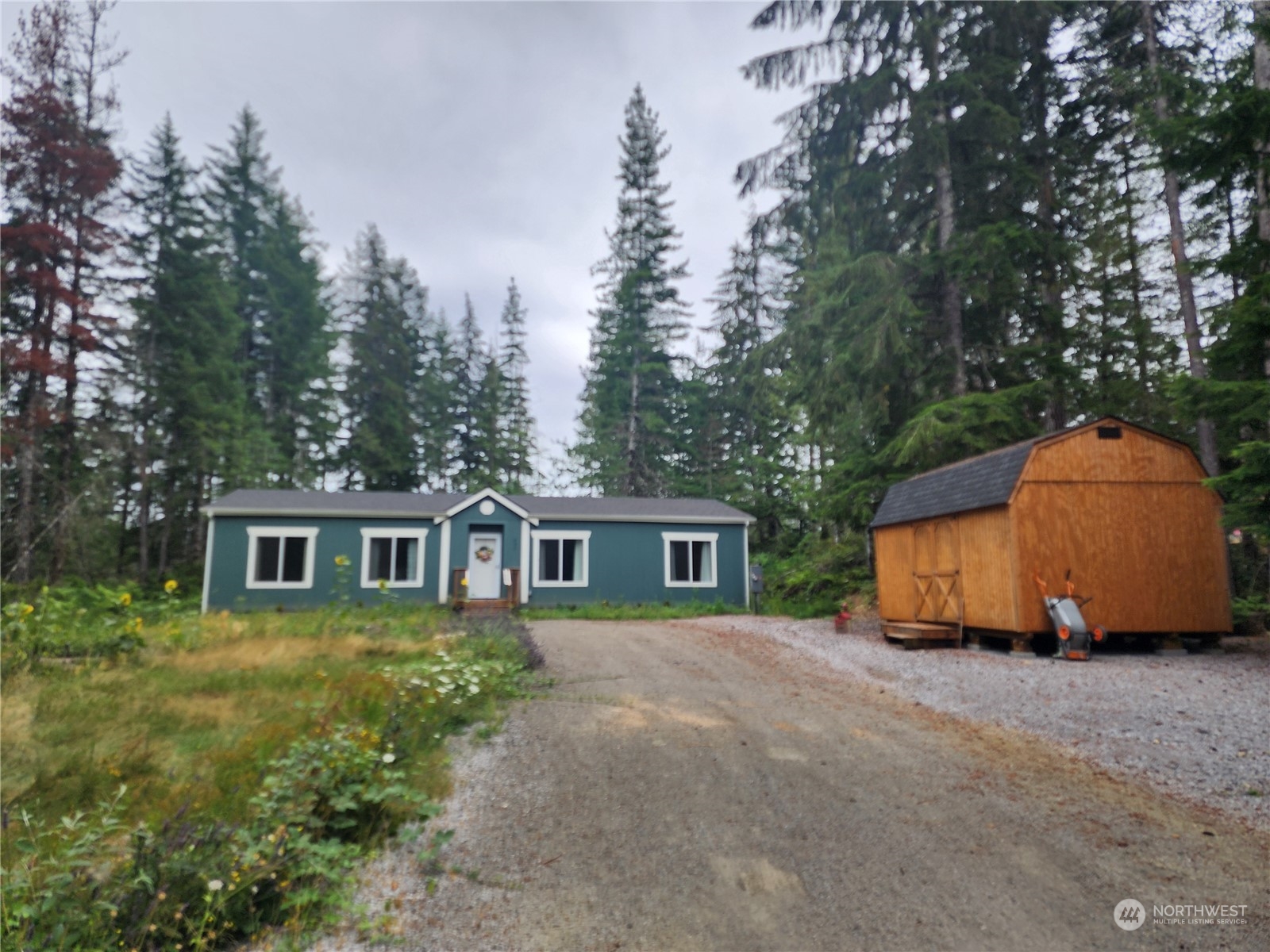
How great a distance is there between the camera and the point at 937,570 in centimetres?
1131

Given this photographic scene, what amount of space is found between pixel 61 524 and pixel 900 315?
18.4 metres

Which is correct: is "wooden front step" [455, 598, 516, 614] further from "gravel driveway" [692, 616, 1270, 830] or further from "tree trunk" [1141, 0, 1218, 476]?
"tree trunk" [1141, 0, 1218, 476]

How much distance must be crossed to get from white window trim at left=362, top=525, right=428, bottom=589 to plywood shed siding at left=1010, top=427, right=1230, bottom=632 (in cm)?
1339

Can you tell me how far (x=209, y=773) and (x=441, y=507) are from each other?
46.9 ft

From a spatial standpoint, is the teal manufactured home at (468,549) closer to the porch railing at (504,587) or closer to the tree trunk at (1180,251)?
the porch railing at (504,587)

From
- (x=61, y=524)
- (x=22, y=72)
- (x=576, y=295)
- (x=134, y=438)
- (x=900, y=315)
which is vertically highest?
(x=576, y=295)

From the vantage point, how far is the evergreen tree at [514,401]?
33.9 meters

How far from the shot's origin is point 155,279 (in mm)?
20516

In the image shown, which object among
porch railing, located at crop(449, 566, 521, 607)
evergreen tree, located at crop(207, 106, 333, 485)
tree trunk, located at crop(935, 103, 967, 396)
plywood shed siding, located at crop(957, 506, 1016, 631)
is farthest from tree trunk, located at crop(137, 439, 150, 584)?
tree trunk, located at crop(935, 103, 967, 396)

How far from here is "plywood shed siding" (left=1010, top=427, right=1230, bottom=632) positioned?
9531mm

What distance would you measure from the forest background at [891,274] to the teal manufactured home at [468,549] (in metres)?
2.69

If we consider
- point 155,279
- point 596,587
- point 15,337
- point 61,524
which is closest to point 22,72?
point 15,337

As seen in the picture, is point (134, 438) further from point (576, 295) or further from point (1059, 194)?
point (1059, 194)

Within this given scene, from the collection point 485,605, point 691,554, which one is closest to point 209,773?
point 485,605
